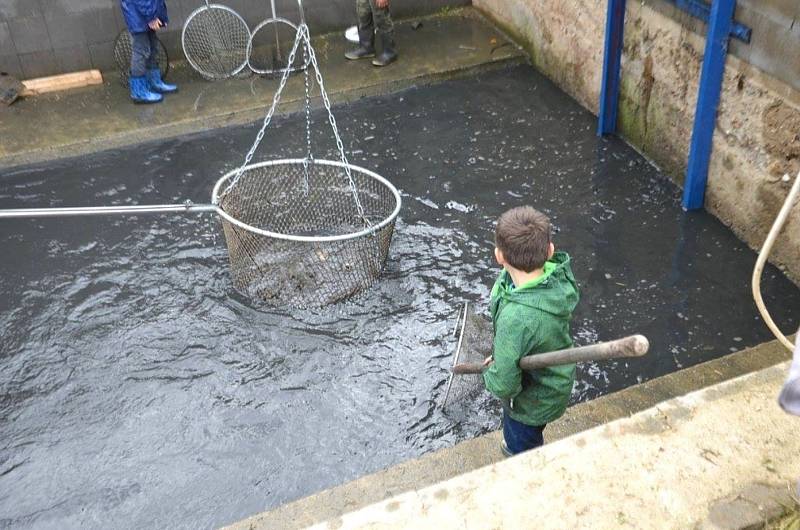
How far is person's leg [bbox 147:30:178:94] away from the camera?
797 centimetres

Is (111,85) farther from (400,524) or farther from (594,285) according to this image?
(400,524)

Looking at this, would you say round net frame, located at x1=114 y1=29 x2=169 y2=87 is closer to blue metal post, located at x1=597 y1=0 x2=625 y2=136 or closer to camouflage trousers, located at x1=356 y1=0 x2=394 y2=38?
camouflage trousers, located at x1=356 y1=0 x2=394 y2=38

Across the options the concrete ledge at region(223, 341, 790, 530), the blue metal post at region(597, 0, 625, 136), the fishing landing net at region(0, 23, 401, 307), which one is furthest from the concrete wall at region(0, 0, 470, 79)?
the concrete ledge at region(223, 341, 790, 530)

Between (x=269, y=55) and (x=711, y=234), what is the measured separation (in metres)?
5.16

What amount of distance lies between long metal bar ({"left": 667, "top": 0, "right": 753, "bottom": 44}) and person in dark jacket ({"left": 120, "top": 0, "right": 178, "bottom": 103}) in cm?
476

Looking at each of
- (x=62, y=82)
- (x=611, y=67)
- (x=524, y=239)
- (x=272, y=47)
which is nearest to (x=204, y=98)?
(x=272, y=47)

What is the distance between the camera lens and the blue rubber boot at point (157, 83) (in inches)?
320

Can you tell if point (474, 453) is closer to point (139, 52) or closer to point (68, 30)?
point (139, 52)

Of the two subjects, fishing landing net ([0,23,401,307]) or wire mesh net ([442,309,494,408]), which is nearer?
wire mesh net ([442,309,494,408])

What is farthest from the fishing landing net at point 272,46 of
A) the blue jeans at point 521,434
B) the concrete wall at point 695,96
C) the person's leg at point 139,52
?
the blue jeans at point 521,434

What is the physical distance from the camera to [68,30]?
824cm

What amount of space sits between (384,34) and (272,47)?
1328 millimetres

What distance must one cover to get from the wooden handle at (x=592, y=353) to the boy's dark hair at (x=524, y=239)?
14.4 inches

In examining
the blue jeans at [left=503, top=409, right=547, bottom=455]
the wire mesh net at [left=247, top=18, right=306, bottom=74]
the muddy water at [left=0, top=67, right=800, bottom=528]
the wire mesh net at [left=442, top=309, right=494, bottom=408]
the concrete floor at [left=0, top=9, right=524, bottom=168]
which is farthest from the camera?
the wire mesh net at [left=247, top=18, right=306, bottom=74]
